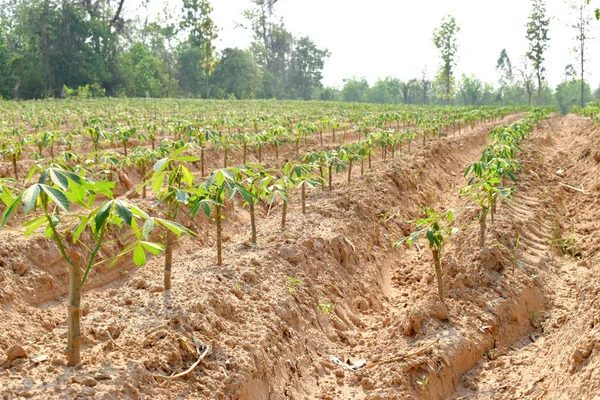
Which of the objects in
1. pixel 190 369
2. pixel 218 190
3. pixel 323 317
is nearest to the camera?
pixel 190 369

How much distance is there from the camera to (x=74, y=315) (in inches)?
118

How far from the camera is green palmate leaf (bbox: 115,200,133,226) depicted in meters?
2.28

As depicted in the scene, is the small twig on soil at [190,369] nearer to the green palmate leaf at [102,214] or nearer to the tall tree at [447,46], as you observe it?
the green palmate leaf at [102,214]

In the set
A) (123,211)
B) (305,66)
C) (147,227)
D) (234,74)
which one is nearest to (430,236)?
(147,227)

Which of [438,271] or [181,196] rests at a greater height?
[181,196]

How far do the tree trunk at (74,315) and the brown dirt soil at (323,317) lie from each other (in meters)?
0.09

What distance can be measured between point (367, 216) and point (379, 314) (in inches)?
82.0

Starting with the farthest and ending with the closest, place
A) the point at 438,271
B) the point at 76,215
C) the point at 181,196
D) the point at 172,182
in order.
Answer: the point at 438,271 → the point at 172,182 → the point at 181,196 → the point at 76,215

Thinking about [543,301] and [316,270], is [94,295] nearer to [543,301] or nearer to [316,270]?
[316,270]

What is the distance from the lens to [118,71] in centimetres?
3894

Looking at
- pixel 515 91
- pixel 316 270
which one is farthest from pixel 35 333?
pixel 515 91

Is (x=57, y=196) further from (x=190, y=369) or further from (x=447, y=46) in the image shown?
(x=447, y=46)

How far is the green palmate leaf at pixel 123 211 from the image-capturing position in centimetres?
228

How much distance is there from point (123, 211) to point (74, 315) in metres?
1.07
